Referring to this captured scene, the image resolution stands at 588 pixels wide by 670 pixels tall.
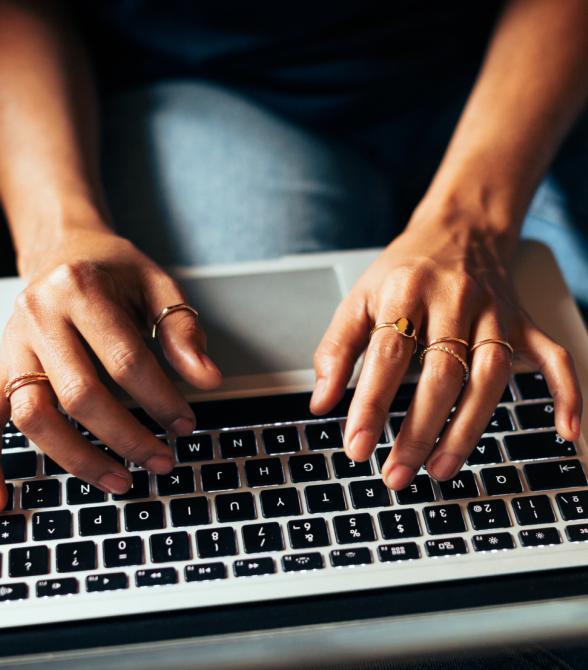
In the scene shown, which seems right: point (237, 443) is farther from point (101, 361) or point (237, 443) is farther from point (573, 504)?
point (573, 504)

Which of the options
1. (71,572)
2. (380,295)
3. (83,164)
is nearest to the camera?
(71,572)

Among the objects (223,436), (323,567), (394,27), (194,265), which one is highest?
(394,27)

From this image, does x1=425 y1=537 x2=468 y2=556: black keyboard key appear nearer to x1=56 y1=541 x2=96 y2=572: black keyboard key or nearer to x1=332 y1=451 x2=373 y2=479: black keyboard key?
x1=332 y1=451 x2=373 y2=479: black keyboard key

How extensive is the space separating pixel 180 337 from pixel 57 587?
194 millimetres

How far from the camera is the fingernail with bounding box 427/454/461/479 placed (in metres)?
0.50

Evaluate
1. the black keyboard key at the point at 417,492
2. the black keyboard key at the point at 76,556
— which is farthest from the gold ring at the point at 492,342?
the black keyboard key at the point at 76,556

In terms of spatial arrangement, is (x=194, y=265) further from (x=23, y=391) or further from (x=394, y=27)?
Result: (x=394, y=27)

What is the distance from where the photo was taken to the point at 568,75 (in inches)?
28.9

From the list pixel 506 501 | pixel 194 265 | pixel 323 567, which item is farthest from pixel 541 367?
pixel 194 265

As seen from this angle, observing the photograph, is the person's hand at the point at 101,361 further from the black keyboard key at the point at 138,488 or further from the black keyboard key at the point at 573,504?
the black keyboard key at the point at 573,504

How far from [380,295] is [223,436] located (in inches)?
6.8

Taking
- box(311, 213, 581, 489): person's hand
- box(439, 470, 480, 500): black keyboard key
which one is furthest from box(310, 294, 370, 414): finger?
box(439, 470, 480, 500): black keyboard key

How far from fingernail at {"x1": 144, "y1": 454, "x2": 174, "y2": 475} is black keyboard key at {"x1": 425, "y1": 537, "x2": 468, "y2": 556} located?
191 mm

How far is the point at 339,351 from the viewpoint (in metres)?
0.54
